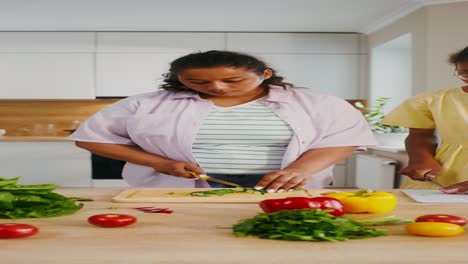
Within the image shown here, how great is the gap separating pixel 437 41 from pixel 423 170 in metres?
2.41

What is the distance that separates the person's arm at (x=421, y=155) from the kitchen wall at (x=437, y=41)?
220 centimetres

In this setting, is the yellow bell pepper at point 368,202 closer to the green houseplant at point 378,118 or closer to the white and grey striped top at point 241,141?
the white and grey striped top at point 241,141

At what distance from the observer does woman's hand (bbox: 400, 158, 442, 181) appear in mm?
1643

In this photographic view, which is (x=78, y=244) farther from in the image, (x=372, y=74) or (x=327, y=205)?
(x=372, y=74)

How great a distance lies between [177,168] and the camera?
164 cm

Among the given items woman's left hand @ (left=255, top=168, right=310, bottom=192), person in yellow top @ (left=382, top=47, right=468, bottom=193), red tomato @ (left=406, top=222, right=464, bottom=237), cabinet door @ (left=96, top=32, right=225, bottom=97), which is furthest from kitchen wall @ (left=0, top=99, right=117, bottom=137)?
red tomato @ (left=406, top=222, right=464, bottom=237)

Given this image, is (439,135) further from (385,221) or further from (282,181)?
(385,221)

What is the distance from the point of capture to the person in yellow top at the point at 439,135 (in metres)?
1.65

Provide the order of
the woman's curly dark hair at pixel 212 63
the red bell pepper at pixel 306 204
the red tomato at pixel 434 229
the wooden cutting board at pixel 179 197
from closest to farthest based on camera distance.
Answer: the red tomato at pixel 434 229
the red bell pepper at pixel 306 204
the wooden cutting board at pixel 179 197
the woman's curly dark hair at pixel 212 63

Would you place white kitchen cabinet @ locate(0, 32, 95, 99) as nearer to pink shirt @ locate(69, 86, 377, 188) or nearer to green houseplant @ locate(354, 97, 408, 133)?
green houseplant @ locate(354, 97, 408, 133)

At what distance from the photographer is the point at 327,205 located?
1.01 meters

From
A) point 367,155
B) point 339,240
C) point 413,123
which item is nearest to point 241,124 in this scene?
point 413,123

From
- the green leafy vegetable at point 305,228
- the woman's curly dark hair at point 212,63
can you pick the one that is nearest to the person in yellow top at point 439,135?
the woman's curly dark hair at point 212,63

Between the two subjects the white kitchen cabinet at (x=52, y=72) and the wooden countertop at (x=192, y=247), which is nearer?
the wooden countertop at (x=192, y=247)
